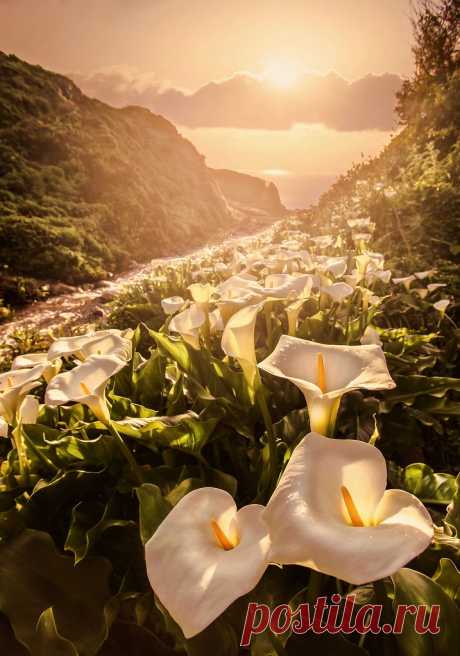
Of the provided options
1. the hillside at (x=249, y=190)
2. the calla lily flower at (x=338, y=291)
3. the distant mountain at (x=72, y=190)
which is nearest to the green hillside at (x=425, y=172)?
the calla lily flower at (x=338, y=291)

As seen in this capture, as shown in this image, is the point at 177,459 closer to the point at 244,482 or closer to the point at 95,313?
the point at 244,482

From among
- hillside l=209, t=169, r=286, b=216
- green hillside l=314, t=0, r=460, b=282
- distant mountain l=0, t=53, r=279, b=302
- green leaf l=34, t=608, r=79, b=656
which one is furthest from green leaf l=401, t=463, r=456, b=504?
hillside l=209, t=169, r=286, b=216

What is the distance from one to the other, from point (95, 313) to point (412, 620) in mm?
5674

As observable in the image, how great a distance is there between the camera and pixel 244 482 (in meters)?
1.38

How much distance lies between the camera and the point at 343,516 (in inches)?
26.6

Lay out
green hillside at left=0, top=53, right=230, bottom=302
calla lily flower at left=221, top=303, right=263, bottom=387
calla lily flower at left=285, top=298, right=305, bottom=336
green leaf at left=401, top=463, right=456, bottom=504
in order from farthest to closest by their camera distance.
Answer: green hillside at left=0, top=53, right=230, bottom=302, calla lily flower at left=285, top=298, right=305, bottom=336, green leaf at left=401, top=463, right=456, bottom=504, calla lily flower at left=221, top=303, right=263, bottom=387

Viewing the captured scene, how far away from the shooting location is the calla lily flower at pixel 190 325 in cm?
152

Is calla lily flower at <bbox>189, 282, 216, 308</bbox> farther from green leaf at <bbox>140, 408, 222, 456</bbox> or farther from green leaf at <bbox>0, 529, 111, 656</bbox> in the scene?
green leaf at <bbox>0, 529, 111, 656</bbox>

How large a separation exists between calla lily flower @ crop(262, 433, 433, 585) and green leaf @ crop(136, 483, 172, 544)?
460 millimetres

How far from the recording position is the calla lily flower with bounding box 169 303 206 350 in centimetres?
152

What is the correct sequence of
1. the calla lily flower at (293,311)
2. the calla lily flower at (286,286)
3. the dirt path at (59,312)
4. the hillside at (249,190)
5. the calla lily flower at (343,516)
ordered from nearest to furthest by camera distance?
the calla lily flower at (343,516)
the calla lily flower at (286,286)
the calla lily flower at (293,311)
the dirt path at (59,312)
the hillside at (249,190)

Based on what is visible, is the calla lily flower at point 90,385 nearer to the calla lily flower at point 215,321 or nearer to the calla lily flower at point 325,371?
the calla lily flower at point 325,371

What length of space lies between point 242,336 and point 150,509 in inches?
19.6

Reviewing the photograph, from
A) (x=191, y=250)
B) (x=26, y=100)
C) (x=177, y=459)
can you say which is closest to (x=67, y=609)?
(x=177, y=459)
